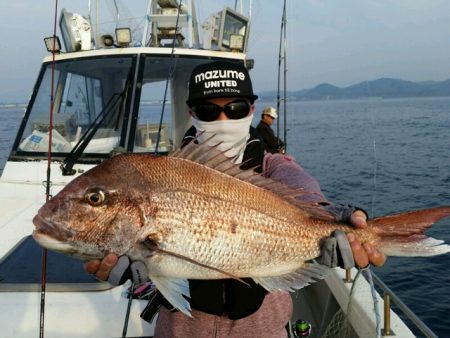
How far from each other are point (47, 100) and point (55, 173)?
48.3 inches

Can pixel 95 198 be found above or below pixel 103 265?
above

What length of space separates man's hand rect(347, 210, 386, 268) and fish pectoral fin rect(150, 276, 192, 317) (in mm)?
773

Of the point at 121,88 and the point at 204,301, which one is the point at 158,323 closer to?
the point at 204,301

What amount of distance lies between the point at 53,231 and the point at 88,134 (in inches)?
136

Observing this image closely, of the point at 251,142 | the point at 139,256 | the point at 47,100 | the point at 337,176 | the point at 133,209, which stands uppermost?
the point at 47,100

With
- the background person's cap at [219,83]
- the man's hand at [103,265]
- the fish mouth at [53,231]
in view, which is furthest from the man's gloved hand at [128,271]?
the background person's cap at [219,83]

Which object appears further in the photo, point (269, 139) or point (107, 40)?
point (269, 139)

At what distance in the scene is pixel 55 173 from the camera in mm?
4992

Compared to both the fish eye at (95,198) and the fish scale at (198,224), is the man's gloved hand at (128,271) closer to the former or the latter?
the fish scale at (198,224)

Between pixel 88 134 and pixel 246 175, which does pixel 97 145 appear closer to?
pixel 88 134

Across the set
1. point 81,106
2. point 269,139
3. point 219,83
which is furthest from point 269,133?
point 219,83

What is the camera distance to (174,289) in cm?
185

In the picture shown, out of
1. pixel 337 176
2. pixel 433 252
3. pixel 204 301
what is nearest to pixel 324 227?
pixel 433 252

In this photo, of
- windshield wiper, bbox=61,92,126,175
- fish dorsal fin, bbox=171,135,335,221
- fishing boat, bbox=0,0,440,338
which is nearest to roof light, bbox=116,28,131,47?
fishing boat, bbox=0,0,440,338
